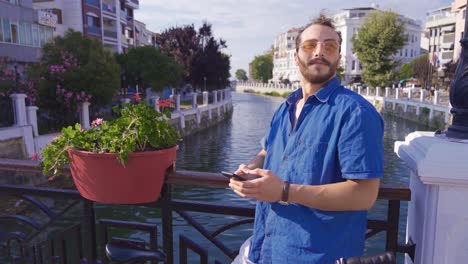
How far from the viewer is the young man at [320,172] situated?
123 centimetres

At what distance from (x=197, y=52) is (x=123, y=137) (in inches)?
1181

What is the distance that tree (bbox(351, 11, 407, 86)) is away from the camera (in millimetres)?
32281

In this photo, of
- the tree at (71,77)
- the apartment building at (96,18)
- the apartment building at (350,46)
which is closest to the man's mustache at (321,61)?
the tree at (71,77)

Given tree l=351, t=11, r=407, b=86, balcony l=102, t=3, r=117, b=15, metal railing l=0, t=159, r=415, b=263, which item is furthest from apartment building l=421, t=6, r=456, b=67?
metal railing l=0, t=159, r=415, b=263

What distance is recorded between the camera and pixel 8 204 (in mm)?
8664

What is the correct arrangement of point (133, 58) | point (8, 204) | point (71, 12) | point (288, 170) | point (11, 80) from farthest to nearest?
point (71, 12), point (133, 58), point (11, 80), point (8, 204), point (288, 170)

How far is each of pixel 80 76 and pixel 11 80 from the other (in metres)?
2.15

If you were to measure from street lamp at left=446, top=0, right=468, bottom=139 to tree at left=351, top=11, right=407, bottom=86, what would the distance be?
33.5m

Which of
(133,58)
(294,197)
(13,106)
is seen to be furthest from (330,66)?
(133,58)

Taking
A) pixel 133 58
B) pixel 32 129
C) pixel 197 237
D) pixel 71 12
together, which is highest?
pixel 71 12

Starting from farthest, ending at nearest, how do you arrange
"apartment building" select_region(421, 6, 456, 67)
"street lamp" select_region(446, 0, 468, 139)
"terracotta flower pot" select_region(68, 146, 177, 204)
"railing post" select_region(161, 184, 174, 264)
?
"apartment building" select_region(421, 6, 456, 67), "railing post" select_region(161, 184, 174, 264), "terracotta flower pot" select_region(68, 146, 177, 204), "street lamp" select_region(446, 0, 468, 139)

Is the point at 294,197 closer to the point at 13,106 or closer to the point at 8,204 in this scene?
the point at 8,204

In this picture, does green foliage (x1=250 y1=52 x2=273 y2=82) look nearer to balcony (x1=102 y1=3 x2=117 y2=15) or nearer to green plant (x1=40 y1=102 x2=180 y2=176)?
balcony (x1=102 y1=3 x2=117 y2=15)

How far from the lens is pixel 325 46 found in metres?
1.44
